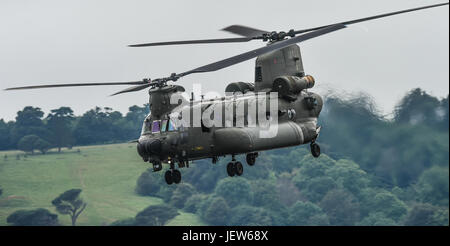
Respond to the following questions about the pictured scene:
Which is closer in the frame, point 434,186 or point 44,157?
point 434,186

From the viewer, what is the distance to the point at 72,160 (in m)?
85.0

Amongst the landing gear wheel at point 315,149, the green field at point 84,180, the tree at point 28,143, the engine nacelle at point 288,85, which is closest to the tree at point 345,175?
the green field at point 84,180

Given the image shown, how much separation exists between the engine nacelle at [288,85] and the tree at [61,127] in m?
53.3

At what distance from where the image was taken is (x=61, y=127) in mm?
83000

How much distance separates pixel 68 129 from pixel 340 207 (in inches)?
1145

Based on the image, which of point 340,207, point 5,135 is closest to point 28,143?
point 5,135

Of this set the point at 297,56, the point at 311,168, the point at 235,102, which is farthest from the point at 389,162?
the point at 311,168

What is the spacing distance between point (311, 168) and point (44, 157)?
2863 centimetres

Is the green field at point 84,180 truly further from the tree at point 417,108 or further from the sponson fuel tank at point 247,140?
the sponson fuel tank at point 247,140

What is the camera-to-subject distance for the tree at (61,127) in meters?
82.9

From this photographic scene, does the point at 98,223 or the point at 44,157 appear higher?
the point at 44,157

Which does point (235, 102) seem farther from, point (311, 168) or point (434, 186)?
point (311, 168)

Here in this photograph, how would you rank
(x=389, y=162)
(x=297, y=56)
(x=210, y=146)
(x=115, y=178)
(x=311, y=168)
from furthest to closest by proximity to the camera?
(x=115, y=178), (x=311, y=168), (x=389, y=162), (x=297, y=56), (x=210, y=146)

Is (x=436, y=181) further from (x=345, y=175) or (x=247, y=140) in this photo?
(x=345, y=175)
